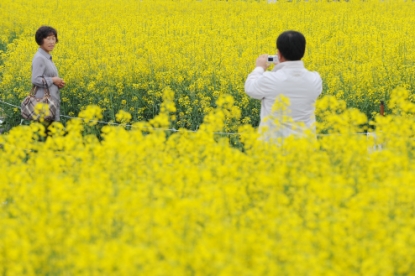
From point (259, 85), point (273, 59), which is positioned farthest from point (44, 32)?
point (259, 85)

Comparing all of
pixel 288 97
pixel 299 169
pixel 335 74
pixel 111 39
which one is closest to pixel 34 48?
pixel 111 39

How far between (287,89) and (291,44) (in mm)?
363

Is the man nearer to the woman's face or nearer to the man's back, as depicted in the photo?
the man's back

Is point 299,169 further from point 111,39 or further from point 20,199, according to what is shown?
point 111,39

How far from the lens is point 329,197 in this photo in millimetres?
4820

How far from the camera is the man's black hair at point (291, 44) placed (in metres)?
6.15

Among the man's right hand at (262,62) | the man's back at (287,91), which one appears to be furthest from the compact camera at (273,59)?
the man's back at (287,91)

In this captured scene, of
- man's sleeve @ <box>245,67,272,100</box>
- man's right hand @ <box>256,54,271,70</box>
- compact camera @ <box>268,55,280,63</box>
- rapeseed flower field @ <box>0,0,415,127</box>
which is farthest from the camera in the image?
rapeseed flower field @ <box>0,0,415,127</box>

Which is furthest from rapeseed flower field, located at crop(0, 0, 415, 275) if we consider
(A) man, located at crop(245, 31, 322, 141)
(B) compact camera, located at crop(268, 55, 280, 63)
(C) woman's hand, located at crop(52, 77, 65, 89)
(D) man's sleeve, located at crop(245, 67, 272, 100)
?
(C) woman's hand, located at crop(52, 77, 65, 89)

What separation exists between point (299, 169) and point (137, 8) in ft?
51.0

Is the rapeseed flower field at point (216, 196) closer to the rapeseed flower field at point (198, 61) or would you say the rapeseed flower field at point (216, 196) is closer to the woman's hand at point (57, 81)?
the rapeseed flower field at point (198, 61)

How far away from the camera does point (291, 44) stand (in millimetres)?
6168

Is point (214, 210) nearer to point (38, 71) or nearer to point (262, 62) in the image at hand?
point (262, 62)

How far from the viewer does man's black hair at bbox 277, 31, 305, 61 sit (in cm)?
615
